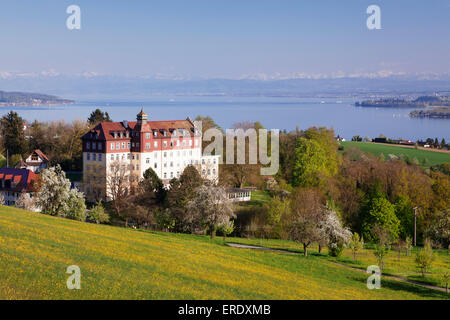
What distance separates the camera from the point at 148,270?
27.4m

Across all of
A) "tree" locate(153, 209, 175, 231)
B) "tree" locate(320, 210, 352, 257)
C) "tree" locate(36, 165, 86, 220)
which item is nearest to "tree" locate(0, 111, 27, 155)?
"tree" locate(36, 165, 86, 220)

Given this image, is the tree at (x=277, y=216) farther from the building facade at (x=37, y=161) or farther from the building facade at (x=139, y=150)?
the building facade at (x=37, y=161)

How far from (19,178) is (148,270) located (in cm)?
5604

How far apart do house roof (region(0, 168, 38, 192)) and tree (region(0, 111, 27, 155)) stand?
25627mm

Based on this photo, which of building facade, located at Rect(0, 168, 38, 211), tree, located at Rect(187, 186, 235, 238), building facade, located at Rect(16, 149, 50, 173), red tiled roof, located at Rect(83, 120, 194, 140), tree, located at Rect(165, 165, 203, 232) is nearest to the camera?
tree, located at Rect(187, 186, 235, 238)

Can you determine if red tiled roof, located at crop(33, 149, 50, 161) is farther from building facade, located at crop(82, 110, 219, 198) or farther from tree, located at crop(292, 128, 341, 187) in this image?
tree, located at crop(292, 128, 341, 187)

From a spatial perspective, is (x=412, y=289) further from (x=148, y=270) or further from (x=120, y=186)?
(x=120, y=186)

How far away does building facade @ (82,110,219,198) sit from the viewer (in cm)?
8056

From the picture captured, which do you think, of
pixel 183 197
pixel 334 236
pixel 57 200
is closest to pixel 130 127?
pixel 183 197

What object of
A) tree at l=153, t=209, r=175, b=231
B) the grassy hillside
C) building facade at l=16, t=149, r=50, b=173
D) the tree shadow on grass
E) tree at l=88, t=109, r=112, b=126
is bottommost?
the tree shadow on grass

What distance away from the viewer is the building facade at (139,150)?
80562 mm

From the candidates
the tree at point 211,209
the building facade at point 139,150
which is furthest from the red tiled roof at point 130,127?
the tree at point 211,209
